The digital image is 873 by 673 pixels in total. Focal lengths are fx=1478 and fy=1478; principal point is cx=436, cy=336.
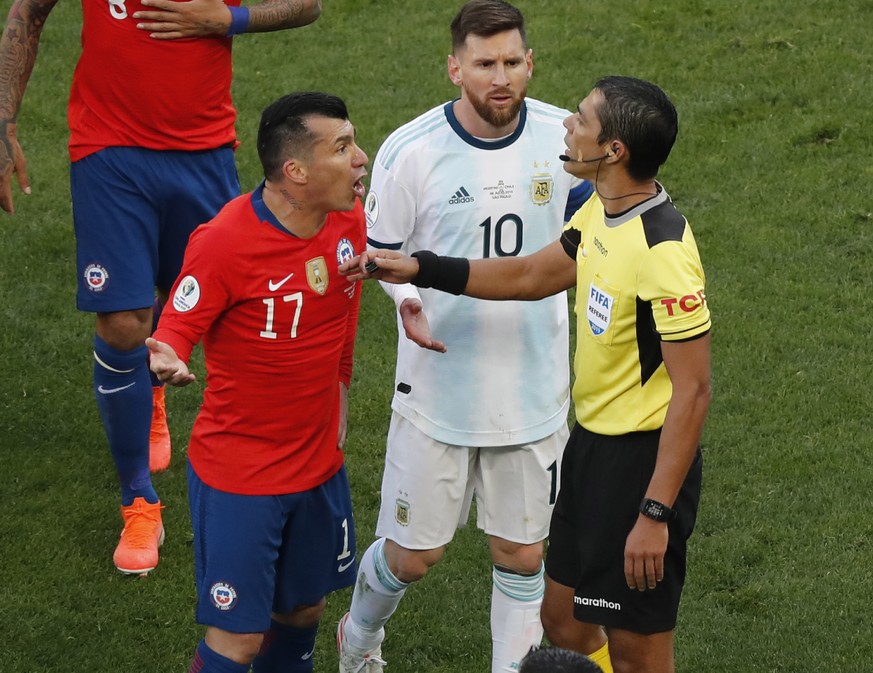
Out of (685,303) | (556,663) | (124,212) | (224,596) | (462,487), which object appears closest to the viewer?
(556,663)

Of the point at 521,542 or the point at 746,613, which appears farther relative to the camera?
the point at 746,613

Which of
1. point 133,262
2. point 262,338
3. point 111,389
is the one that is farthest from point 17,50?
point 262,338

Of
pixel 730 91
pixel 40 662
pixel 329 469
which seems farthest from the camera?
pixel 730 91

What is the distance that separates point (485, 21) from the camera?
5.57 m

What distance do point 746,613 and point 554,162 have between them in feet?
7.21

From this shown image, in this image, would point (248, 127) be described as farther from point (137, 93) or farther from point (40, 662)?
point (40, 662)

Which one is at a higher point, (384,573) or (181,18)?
(181,18)

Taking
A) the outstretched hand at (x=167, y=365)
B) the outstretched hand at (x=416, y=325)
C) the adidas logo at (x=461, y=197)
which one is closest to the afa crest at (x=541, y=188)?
the adidas logo at (x=461, y=197)

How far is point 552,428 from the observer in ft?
18.9

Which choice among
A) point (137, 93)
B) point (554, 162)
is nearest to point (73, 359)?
point (137, 93)

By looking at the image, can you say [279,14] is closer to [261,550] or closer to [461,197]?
[461,197]

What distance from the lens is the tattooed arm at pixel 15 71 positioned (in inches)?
253

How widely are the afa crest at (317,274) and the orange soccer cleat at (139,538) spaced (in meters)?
2.28

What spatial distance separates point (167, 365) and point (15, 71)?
103 inches
